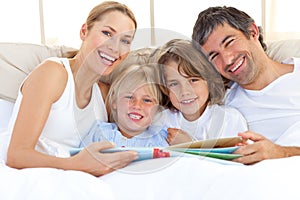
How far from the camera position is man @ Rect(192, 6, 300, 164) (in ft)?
5.49

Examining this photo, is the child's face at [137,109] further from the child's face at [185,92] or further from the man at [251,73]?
the man at [251,73]

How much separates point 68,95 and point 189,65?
1.20ft

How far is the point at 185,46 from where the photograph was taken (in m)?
1.48

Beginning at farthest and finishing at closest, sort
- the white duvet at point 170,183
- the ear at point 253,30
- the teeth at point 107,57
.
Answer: the ear at point 253,30
the teeth at point 107,57
the white duvet at point 170,183

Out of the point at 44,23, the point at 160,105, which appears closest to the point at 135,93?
the point at 160,105

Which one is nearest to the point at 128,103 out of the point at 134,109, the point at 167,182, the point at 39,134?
the point at 134,109

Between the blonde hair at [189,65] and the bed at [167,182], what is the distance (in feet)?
0.98

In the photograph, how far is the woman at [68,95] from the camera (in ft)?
4.26

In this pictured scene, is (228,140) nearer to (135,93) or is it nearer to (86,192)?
(135,93)

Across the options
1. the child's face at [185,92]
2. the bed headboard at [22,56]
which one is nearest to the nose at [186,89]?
the child's face at [185,92]

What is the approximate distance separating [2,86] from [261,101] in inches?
35.8

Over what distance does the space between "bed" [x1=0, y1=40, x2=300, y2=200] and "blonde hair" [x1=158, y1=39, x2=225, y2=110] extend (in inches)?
11.8

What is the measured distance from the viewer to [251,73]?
5.58 feet

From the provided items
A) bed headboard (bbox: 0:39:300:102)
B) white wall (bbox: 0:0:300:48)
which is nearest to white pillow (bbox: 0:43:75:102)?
bed headboard (bbox: 0:39:300:102)
